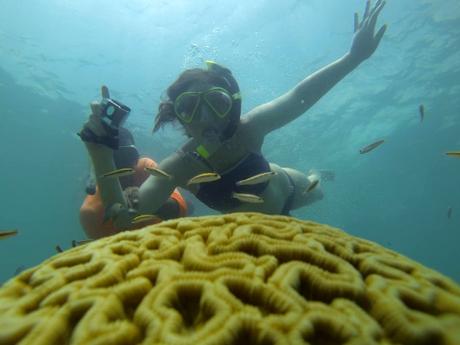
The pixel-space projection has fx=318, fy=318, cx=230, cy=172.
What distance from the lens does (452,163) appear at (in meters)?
A: 45.1

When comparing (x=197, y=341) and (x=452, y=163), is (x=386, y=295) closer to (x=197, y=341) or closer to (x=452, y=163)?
(x=197, y=341)

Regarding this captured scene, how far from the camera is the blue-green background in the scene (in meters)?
22.6

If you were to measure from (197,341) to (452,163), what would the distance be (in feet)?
177

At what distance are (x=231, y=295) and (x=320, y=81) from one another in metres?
5.24

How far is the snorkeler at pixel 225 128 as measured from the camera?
5.80m

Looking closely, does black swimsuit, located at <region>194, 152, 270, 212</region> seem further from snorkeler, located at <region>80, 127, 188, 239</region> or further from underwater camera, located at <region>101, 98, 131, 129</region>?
underwater camera, located at <region>101, 98, 131, 129</region>

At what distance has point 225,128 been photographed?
5.91 m

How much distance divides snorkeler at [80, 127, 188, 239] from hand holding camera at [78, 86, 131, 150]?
1.64m

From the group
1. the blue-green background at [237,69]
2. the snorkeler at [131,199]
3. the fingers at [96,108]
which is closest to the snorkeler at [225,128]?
the snorkeler at [131,199]

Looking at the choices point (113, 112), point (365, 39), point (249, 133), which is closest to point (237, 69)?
point (365, 39)

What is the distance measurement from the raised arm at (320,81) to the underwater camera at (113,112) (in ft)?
8.36

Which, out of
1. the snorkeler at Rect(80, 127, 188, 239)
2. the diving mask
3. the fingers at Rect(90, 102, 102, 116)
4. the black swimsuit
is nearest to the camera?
the fingers at Rect(90, 102, 102, 116)

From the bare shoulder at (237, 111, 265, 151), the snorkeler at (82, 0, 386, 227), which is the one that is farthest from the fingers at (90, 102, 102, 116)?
the bare shoulder at (237, 111, 265, 151)

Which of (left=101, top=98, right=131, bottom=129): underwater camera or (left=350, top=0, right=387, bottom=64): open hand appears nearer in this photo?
(left=101, top=98, right=131, bottom=129): underwater camera
